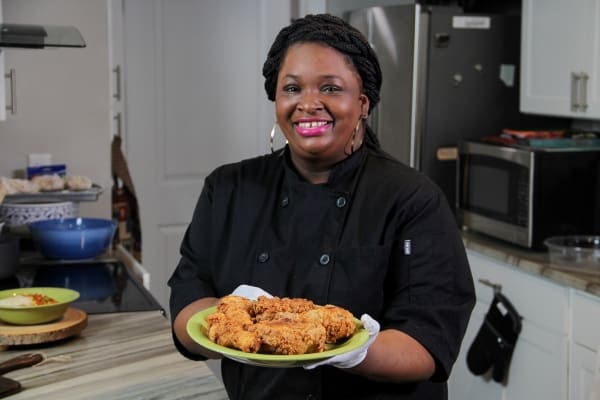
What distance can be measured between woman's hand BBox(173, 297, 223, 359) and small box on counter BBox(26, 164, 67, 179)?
1.76 meters

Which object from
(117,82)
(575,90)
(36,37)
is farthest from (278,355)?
(117,82)

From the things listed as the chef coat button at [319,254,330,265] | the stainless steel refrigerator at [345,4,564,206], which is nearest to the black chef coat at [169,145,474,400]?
the chef coat button at [319,254,330,265]

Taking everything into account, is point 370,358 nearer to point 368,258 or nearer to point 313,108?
point 368,258

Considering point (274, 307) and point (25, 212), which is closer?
point (274, 307)

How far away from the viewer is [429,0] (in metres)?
4.06

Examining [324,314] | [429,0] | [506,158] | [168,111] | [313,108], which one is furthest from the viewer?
[168,111]

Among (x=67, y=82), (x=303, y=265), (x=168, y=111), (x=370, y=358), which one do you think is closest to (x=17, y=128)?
(x=67, y=82)

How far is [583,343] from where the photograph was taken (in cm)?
273

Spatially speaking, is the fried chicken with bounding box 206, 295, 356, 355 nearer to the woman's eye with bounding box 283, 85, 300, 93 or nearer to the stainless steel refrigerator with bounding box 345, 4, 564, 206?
the woman's eye with bounding box 283, 85, 300, 93

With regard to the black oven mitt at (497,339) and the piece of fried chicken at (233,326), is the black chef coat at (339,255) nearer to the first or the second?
the piece of fried chicken at (233,326)

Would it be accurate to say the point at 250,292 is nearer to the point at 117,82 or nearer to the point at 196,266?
the point at 196,266

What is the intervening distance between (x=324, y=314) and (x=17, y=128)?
2.25 m

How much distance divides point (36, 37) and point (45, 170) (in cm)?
74

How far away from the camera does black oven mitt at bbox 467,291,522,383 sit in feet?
9.98
